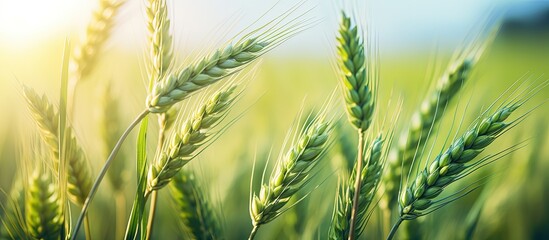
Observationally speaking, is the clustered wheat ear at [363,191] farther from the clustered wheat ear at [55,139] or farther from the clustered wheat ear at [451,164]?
the clustered wheat ear at [55,139]

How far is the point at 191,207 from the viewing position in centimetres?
76

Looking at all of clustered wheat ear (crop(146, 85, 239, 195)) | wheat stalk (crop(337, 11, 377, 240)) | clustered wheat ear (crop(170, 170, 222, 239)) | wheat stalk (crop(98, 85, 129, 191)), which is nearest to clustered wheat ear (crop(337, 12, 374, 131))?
wheat stalk (crop(337, 11, 377, 240))

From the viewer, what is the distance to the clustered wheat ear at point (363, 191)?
0.62 meters

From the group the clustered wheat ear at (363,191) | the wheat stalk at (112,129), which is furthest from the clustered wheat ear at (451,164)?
the wheat stalk at (112,129)

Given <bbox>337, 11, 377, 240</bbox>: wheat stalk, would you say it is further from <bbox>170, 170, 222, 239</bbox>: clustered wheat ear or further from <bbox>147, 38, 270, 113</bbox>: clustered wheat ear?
<bbox>170, 170, 222, 239</bbox>: clustered wheat ear

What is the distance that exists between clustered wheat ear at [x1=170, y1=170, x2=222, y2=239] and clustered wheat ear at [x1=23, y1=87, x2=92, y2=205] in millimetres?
114

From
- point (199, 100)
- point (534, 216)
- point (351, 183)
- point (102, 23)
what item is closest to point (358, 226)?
point (351, 183)

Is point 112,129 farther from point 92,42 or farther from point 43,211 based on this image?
point 43,211

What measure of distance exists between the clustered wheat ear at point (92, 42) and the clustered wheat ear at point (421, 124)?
0.44 metres

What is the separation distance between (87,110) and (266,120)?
1.54ft

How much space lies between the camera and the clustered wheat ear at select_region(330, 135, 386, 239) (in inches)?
24.6

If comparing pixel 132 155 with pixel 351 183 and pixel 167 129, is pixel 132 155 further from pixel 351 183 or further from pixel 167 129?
pixel 351 183

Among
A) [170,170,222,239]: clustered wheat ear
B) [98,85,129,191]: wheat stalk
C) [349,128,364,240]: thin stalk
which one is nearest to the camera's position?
[349,128,364,240]: thin stalk

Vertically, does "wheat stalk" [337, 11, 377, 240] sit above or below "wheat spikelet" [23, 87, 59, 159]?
below
